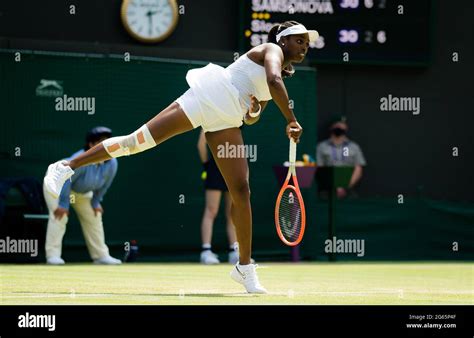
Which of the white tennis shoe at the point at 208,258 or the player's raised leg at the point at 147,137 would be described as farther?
the white tennis shoe at the point at 208,258

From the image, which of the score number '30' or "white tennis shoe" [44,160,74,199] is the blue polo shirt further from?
"white tennis shoe" [44,160,74,199]

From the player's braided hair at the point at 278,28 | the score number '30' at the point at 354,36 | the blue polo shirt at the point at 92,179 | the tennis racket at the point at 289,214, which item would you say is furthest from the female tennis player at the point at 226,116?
the score number '30' at the point at 354,36

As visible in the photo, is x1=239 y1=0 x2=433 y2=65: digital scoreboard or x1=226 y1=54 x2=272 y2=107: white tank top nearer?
x1=226 y1=54 x2=272 y2=107: white tank top

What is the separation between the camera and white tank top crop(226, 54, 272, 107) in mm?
8109

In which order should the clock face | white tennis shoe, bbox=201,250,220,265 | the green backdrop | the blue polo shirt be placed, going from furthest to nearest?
the clock face < white tennis shoe, bbox=201,250,220,265 < the green backdrop < the blue polo shirt

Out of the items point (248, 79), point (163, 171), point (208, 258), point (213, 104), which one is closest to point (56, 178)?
point (213, 104)

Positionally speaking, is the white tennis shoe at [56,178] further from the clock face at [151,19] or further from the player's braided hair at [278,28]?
the clock face at [151,19]

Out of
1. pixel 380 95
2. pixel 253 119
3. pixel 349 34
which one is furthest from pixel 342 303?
pixel 380 95

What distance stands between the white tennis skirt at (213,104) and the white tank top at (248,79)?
0.04 meters

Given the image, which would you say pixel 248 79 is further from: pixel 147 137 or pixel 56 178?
pixel 56 178

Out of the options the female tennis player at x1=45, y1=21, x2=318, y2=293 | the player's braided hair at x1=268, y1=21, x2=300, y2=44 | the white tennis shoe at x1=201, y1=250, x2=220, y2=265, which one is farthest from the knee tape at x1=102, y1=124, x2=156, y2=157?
the white tennis shoe at x1=201, y1=250, x2=220, y2=265

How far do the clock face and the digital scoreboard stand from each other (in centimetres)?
113

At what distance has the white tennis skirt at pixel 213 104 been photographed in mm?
8023

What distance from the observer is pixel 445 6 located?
17.7 m
